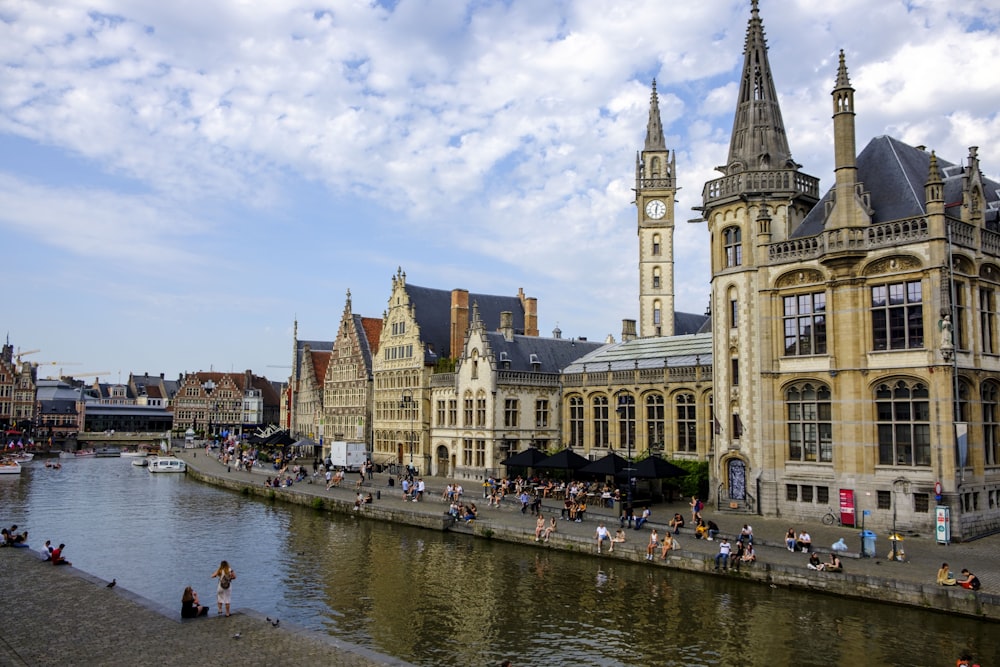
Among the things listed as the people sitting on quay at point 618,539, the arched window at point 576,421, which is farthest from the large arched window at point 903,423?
the arched window at point 576,421

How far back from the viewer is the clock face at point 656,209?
60844 mm

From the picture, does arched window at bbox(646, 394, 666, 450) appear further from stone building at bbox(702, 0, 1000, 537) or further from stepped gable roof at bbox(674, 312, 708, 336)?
stepped gable roof at bbox(674, 312, 708, 336)

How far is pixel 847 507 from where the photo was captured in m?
30.9

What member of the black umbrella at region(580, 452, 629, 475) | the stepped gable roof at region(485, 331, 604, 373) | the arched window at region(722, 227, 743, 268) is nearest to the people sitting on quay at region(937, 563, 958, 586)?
the black umbrella at region(580, 452, 629, 475)

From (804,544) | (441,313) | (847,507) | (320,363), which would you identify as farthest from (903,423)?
(320,363)

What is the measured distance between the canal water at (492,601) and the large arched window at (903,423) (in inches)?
374

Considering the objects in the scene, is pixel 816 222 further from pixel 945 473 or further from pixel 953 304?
pixel 945 473

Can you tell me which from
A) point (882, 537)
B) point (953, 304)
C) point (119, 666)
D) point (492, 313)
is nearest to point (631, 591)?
point (882, 537)

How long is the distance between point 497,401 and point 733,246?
2078 centimetres

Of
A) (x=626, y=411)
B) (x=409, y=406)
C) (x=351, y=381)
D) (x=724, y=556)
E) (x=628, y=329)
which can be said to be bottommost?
(x=724, y=556)

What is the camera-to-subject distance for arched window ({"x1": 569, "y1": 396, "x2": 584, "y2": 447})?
51.5 metres

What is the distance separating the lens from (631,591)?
81.5 feet

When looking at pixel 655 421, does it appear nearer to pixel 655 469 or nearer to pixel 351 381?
pixel 655 469

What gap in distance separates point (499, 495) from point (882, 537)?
1912cm
